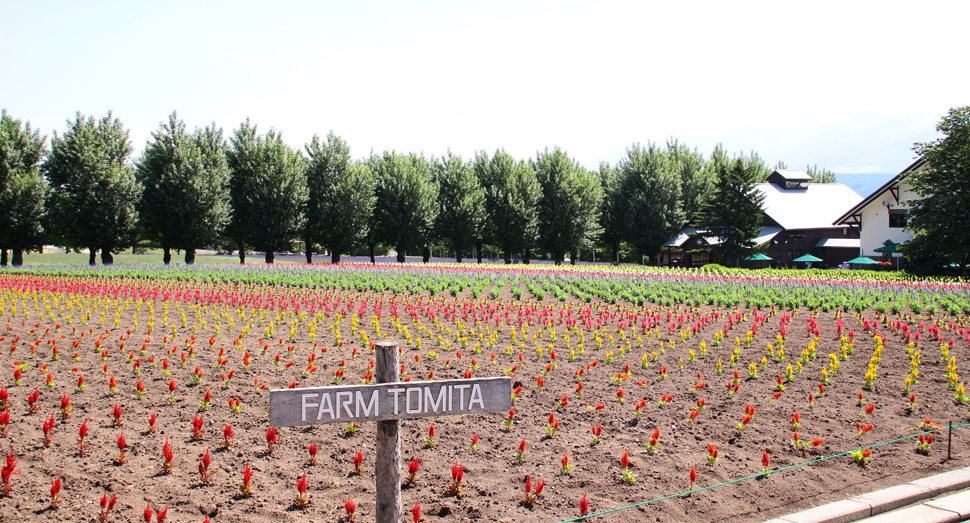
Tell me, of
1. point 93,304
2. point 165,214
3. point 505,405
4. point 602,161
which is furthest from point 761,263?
point 505,405

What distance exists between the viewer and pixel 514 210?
5700cm

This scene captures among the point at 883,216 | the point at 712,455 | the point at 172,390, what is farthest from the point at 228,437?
the point at 883,216

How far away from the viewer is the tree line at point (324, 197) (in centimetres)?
3934

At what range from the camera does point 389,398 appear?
12.9 ft

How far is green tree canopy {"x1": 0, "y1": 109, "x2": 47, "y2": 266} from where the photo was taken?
38.4 meters

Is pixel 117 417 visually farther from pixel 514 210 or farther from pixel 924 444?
pixel 514 210

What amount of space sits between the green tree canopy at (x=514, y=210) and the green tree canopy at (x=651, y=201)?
33.3 ft

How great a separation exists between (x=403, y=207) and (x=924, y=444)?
154 ft

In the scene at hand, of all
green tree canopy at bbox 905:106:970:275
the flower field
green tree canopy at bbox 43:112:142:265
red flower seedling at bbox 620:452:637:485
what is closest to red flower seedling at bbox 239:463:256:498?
the flower field

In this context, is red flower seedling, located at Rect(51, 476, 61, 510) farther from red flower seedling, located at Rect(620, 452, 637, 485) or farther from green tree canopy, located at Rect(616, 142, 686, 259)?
green tree canopy, located at Rect(616, 142, 686, 259)

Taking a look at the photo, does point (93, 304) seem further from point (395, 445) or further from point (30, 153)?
point (30, 153)

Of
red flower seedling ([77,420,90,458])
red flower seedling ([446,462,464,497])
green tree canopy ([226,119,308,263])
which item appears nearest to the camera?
red flower seedling ([446,462,464,497])

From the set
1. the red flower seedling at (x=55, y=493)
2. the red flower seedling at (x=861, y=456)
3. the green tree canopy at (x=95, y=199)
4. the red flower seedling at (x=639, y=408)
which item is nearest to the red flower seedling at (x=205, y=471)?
the red flower seedling at (x=55, y=493)

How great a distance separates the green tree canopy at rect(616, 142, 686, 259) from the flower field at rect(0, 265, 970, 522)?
153ft
